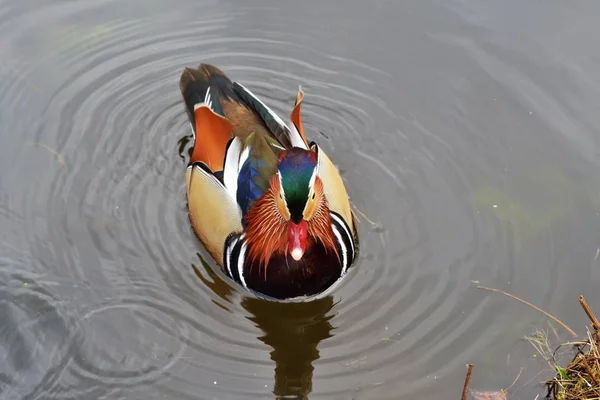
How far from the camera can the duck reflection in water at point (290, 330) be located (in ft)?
15.2

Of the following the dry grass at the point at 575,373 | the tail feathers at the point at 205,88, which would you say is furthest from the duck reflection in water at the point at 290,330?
the tail feathers at the point at 205,88

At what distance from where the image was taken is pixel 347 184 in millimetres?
5738

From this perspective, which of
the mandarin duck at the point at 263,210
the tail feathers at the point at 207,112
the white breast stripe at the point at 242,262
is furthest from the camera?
the tail feathers at the point at 207,112

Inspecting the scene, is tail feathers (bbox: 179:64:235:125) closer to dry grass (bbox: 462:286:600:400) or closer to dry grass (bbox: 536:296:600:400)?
dry grass (bbox: 462:286:600:400)

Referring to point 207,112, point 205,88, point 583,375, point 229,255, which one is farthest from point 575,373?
point 205,88

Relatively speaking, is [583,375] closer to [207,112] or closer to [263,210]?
[263,210]

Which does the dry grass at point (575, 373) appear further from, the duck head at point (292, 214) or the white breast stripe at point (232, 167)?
the white breast stripe at point (232, 167)

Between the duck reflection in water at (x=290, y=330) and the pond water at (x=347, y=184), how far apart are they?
1 centimetres

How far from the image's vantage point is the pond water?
4.64 metres

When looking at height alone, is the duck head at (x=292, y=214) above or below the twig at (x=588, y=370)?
above

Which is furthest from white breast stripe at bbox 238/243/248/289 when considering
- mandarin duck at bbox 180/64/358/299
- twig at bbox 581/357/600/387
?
twig at bbox 581/357/600/387

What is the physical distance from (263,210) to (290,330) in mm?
745

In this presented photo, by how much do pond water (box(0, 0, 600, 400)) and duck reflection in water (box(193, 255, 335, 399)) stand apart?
0.5 inches

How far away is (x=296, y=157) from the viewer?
4.44 meters
